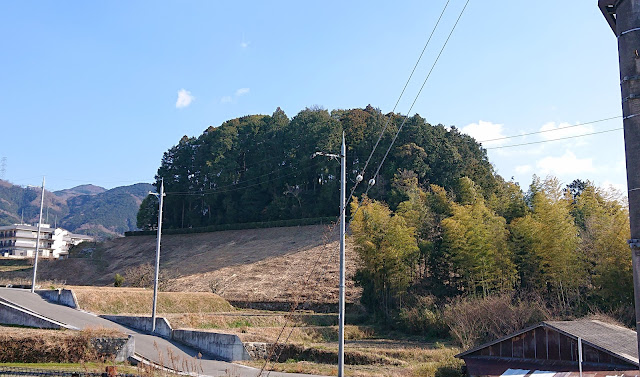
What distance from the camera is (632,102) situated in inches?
195

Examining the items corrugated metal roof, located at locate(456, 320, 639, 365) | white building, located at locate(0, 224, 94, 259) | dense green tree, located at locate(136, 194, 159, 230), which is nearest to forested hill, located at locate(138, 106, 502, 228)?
dense green tree, located at locate(136, 194, 159, 230)

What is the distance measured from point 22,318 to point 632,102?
19.8 metres

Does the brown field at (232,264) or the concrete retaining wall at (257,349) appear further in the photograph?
the brown field at (232,264)

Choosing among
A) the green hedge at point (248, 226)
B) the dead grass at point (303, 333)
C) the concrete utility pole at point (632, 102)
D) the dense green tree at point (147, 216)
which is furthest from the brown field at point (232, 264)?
the concrete utility pole at point (632, 102)

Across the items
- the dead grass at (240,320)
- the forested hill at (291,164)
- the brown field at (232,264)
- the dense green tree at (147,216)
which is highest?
the forested hill at (291,164)

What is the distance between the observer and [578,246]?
22125mm

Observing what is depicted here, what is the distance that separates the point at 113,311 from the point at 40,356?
9.07 metres

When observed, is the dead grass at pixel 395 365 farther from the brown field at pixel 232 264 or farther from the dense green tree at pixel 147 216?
the dense green tree at pixel 147 216

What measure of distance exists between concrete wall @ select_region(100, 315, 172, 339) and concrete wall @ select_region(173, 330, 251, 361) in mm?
524

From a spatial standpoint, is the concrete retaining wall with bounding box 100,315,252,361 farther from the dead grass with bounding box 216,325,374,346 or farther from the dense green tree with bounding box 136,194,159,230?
the dense green tree with bounding box 136,194,159,230

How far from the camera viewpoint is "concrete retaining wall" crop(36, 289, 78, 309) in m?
22.0

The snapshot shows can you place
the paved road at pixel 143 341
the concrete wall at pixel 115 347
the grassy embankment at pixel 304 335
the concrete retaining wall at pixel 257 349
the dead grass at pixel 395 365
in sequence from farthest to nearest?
the concrete retaining wall at pixel 257 349
the grassy embankment at pixel 304 335
the paved road at pixel 143 341
the dead grass at pixel 395 365
the concrete wall at pixel 115 347

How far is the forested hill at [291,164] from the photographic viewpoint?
44.8 metres

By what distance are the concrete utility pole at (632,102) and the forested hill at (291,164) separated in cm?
3499
